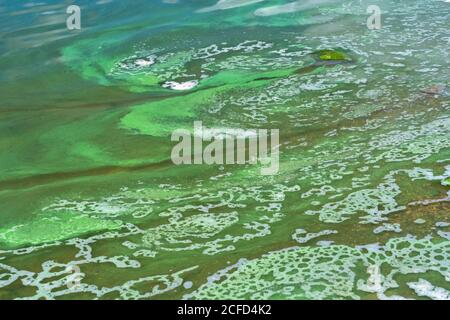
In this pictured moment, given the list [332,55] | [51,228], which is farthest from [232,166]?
[332,55]

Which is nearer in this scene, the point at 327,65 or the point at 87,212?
the point at 87,212

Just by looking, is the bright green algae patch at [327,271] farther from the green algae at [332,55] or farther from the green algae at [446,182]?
the green algae at [332,55]

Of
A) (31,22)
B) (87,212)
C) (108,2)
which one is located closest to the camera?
(87,212)

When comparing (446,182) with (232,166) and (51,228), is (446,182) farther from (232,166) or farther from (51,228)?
(51,228)

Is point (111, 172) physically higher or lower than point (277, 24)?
lower

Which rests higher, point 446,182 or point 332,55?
point 332,55

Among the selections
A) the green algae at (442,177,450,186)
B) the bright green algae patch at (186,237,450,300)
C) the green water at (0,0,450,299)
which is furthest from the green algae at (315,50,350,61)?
the bright green algae patch at (186,237,450,300)

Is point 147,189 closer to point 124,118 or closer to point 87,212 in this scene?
point 87,212

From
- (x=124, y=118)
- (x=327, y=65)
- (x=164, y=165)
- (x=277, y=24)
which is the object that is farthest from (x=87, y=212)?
(x=277, y=24)
